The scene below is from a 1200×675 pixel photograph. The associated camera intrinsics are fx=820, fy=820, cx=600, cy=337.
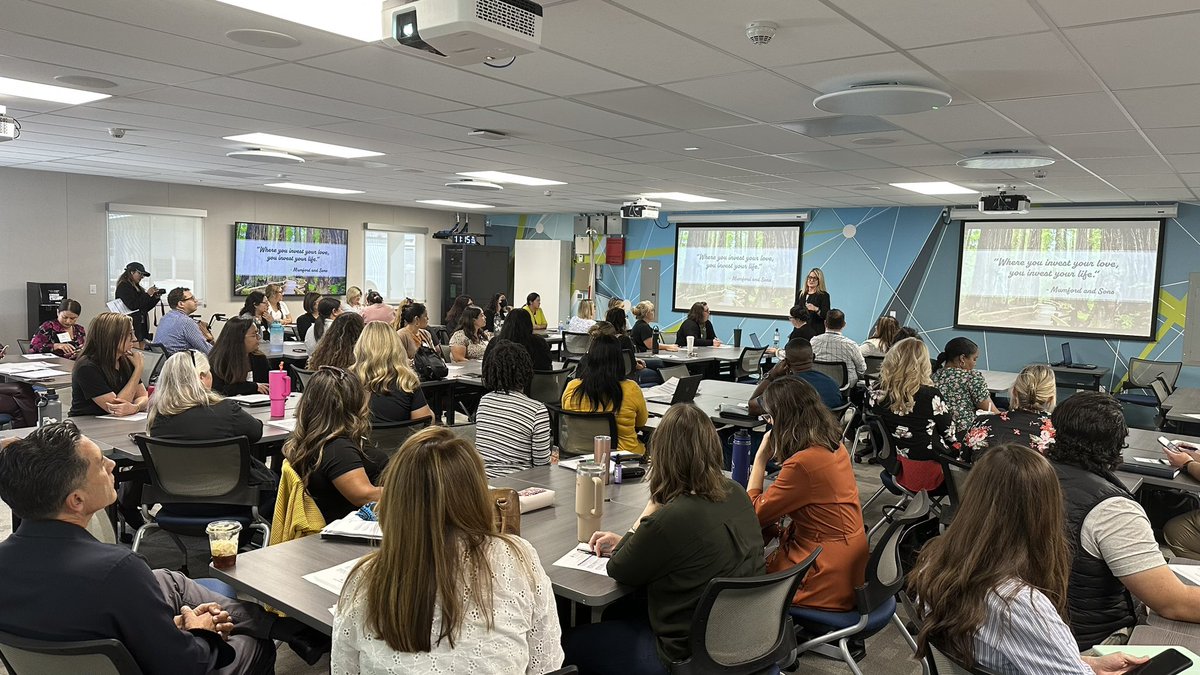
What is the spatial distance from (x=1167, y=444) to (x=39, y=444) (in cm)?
517

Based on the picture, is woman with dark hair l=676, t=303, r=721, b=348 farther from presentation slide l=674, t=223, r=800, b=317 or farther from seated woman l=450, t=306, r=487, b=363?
seated woman l=450, t=306, r=487, b=363

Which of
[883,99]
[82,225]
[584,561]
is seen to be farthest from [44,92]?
[82,225]

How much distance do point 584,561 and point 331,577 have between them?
0.76 m

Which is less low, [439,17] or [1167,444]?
[439,17]

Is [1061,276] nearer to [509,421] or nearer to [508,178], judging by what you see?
[508,178]

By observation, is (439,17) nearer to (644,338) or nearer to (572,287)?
(644,338)

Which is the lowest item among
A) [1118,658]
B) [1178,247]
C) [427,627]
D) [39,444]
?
[1118,658]

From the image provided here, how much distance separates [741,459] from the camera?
3.69m

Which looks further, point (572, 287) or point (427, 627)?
point (572, 287)

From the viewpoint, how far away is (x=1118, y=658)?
6.82ft

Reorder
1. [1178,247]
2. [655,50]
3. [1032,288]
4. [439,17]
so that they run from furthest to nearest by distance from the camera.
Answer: [1032,288] < [1178,247] < [655,50] < [439,17]

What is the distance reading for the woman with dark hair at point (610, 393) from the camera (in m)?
4.68

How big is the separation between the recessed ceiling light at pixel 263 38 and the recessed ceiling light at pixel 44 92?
6.61ft

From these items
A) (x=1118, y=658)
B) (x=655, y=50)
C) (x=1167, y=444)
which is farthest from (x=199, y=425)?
(x=1167, y=444)
